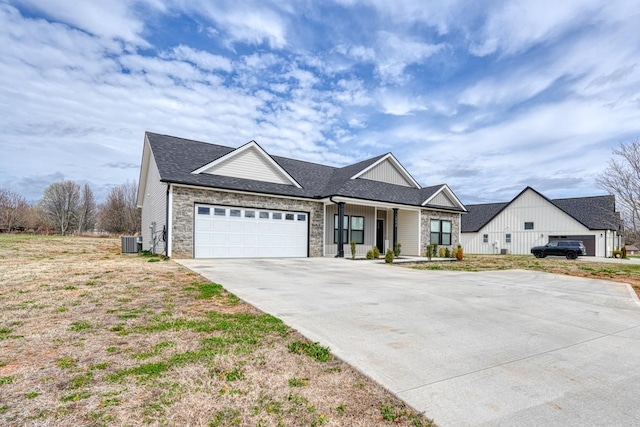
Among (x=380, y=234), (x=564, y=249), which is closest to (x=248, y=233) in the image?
(x=380, y=234)

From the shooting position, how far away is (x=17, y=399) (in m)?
2.64

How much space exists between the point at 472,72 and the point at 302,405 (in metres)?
15.9

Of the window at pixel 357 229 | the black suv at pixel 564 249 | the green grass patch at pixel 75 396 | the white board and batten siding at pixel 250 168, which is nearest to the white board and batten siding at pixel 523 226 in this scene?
the black suv at pixel 564 249

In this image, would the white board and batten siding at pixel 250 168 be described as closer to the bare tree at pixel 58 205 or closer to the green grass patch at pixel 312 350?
the green grass patch at pixel 312 350

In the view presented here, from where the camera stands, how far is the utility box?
751 inches

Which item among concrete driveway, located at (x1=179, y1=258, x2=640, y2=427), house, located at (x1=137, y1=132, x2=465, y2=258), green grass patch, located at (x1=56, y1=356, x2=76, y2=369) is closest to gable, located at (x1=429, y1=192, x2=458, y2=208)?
Answer: house, located at (x1=137, y1=132, x2=465, y2=258)

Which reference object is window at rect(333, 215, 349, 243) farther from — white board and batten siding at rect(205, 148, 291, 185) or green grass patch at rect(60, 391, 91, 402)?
green grass patch at rect(60, 391, 91, 402)

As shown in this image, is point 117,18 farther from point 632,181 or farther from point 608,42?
point 632,181

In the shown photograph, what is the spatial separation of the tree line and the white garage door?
130ft

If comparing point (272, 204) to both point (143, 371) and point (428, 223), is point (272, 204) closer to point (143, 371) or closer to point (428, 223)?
point (428, 223)

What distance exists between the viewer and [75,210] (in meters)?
53.8

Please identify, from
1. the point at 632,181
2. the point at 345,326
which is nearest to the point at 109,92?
the point at 345,326

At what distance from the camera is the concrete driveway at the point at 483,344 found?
2.84m

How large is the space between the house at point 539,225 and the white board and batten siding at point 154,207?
3197 cm
